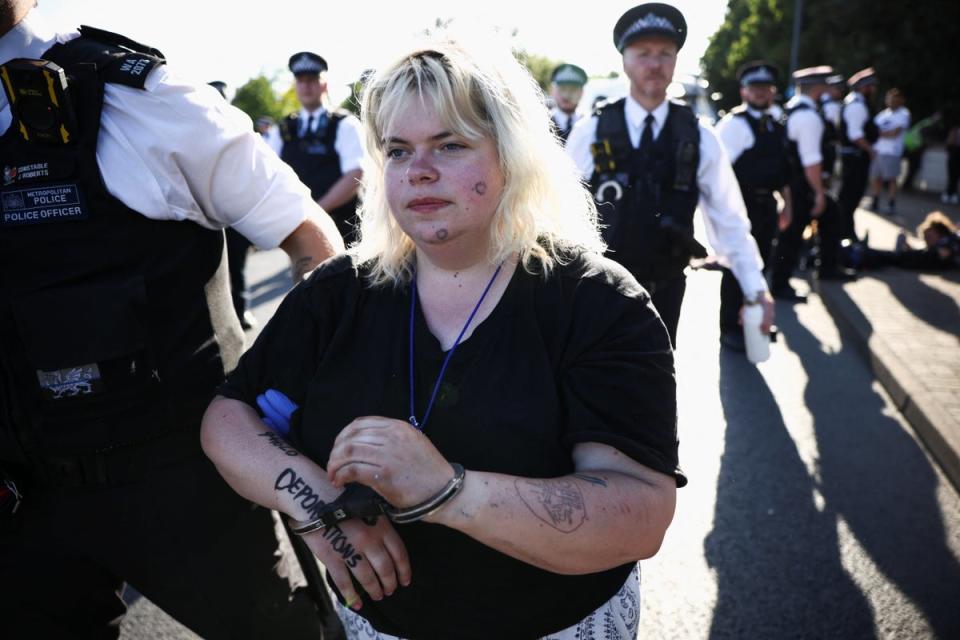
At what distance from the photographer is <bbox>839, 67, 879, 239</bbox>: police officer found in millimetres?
9653

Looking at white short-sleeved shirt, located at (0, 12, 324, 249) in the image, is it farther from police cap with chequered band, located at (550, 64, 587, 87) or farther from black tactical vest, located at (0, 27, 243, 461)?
police cap with chequered band, located at (550, 64, 587, 87)

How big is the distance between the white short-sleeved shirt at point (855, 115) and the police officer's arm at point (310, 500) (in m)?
10.9

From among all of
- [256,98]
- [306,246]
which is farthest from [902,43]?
[256,98]

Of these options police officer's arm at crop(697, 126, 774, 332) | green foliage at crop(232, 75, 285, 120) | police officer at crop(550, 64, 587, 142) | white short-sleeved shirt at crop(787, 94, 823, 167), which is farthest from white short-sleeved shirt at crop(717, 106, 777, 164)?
green foliage at crop(232, 75, 285, 120)

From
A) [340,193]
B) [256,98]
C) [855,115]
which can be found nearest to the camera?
[340,193]

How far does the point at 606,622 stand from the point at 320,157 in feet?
17.8

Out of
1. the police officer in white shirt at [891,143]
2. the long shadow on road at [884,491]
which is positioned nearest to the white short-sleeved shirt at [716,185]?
the long shadow on road at [884,491]

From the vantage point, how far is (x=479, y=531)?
1.23 meters

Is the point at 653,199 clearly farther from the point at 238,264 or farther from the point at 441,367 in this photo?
the point at 238,264

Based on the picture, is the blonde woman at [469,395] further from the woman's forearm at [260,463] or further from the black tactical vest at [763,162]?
the black tactical vest at [763,162]

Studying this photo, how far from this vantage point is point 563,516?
1.26m

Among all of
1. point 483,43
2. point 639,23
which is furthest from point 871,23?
point 483,43

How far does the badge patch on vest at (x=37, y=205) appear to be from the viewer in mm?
1620

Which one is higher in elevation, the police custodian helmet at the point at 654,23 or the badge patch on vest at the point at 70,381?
Result: the police custodian helmet at the point at 654,23
